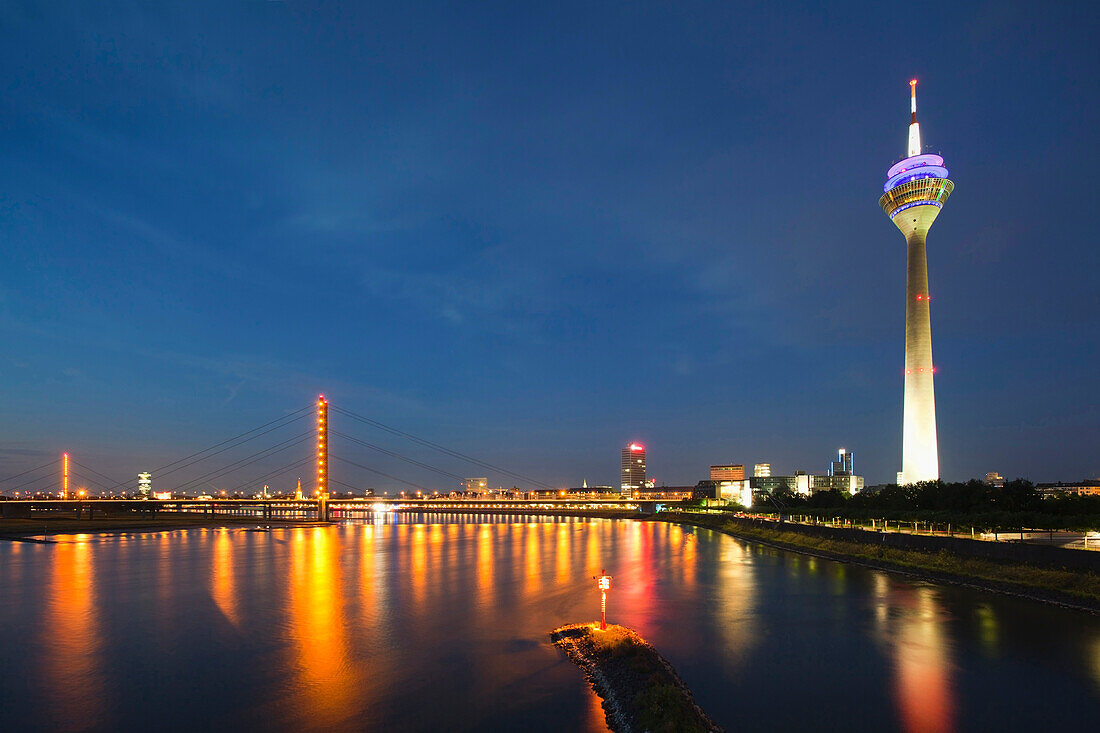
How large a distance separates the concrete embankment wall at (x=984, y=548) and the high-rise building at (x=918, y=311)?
5899 centimetres

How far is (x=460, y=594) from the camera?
89.9ft

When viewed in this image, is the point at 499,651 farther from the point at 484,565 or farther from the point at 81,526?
the point at 81,526

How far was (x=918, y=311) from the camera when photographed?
92.6 meters

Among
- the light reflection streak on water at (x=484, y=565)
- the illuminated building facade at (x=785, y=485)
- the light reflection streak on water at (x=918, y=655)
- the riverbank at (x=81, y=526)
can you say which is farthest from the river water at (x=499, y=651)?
the illuminated building facade at (x=785, y=485)

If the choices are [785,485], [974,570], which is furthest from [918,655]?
[785,485]

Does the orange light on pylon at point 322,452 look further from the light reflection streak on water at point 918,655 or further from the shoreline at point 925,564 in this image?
the light reflection streak on water at point 918,655

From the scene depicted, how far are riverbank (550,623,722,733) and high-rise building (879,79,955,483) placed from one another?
3503 inches

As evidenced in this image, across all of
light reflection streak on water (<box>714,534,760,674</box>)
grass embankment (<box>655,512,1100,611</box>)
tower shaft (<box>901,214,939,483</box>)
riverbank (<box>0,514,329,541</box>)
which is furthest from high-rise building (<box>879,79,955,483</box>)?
riverbank (<box>0,514,329,541</box>)

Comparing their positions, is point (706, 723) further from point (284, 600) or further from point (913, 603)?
point (284, 600)

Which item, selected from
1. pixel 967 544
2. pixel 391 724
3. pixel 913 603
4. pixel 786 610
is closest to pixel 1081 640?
pixel 913 603

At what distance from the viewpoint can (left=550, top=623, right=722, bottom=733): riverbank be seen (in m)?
10.7

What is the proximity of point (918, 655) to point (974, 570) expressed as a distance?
42.0 ft

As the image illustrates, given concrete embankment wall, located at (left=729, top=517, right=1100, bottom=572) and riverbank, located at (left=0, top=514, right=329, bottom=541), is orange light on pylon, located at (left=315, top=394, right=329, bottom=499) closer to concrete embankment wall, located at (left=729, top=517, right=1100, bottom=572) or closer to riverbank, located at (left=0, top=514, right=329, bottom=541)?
riverbank, located at (left=0, top=514, right=329, bottom=541)

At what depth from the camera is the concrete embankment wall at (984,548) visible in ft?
73.9
